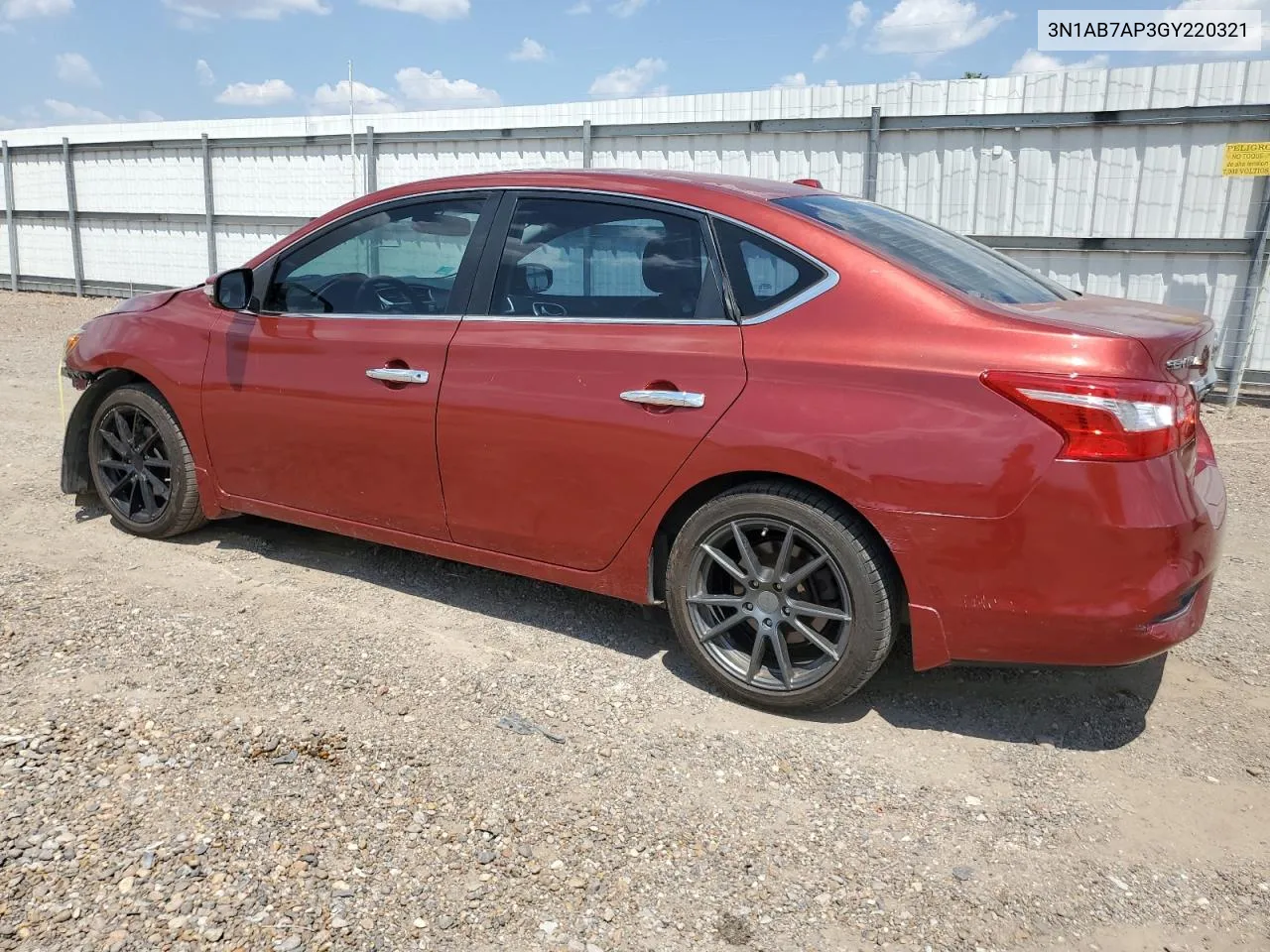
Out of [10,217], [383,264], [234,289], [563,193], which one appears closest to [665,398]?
[563,193]

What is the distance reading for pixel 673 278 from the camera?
350cm

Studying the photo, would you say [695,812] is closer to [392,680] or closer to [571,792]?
[571,792]

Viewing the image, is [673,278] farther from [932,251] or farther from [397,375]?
[397,375]

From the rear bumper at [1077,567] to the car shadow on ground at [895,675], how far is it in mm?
285

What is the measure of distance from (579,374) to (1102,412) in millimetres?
1645

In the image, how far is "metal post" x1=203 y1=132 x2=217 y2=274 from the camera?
595 inches

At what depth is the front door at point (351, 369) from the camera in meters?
3.94

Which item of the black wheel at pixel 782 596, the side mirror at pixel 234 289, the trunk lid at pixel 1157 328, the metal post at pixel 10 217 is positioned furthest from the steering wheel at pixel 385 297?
the metal post at pixel 10 217

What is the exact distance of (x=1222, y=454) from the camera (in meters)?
7.26

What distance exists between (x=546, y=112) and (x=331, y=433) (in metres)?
10.4

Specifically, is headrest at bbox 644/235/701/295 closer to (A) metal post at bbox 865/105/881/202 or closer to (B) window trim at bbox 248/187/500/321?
(B) window trim at bbox 248/187/500/321

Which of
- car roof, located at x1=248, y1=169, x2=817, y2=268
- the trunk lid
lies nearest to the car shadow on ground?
the trunk lid

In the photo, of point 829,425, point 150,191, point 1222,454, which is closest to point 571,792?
point 829,425

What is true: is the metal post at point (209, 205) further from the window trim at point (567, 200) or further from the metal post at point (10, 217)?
the window trim at point (567, 200)
